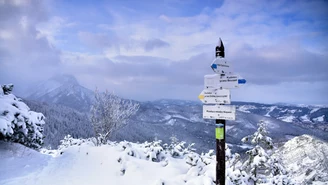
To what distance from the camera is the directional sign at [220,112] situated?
14.1ft

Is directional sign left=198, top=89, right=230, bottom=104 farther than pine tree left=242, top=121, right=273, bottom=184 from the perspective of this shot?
No

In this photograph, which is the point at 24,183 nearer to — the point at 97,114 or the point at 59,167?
the point at 59,167

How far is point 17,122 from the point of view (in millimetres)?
8570

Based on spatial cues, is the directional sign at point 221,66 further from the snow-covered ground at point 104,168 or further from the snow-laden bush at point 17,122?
the snow-laden bush at point 17,122

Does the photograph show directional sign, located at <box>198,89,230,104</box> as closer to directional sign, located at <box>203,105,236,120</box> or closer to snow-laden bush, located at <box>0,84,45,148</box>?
directional sign, located at <box>203,105,236,120</box>

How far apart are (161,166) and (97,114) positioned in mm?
10961

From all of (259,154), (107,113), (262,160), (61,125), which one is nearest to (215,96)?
(262,160)

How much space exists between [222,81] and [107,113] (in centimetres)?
1416

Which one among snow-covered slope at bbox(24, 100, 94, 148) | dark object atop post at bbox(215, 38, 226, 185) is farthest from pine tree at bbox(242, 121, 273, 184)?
snow-covered slope at bbox(24, 100, 94, 148)

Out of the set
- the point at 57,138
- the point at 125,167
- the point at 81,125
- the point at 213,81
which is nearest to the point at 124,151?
the point at 125,167

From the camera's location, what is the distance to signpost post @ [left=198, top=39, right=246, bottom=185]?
441 centimetres

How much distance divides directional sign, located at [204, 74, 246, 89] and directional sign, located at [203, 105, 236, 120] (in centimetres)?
45

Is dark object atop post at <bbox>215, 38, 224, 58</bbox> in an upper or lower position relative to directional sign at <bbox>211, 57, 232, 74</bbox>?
upper

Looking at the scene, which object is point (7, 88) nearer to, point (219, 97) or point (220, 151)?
point (219, 97)
